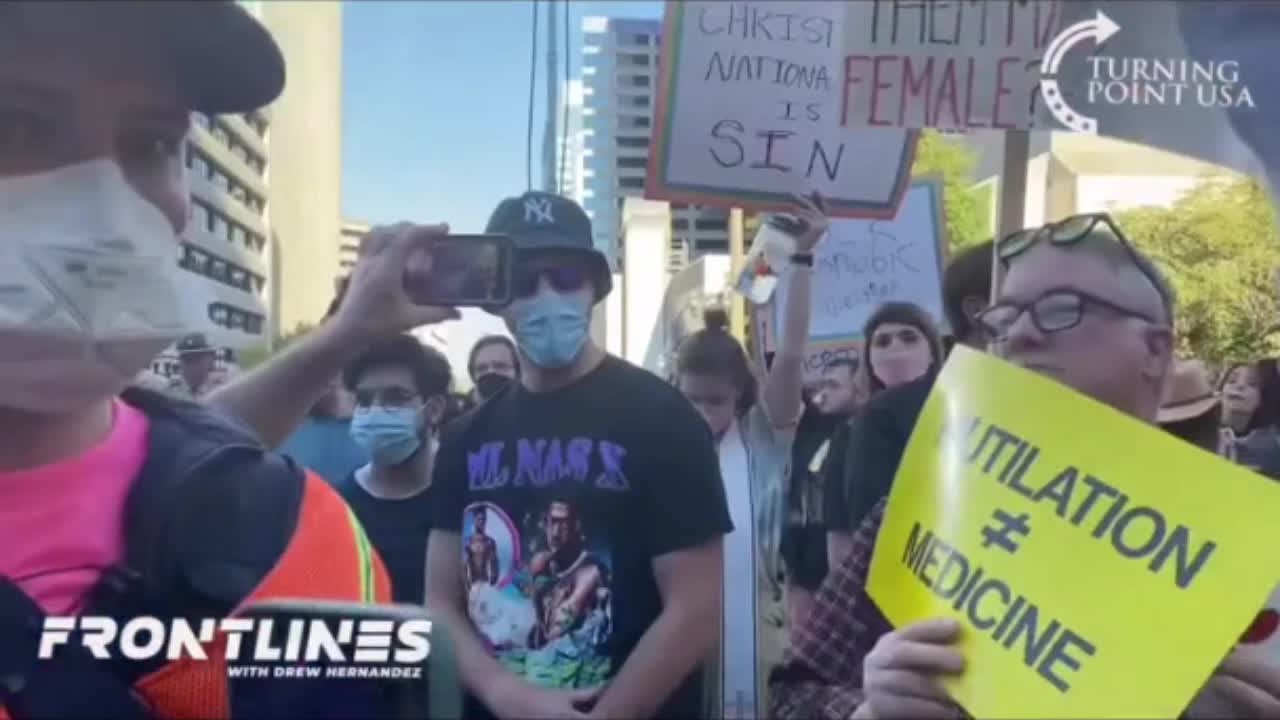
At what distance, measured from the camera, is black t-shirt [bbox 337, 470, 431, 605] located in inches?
69.9

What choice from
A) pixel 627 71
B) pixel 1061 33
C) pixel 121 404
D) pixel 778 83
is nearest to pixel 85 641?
pixel 121 404

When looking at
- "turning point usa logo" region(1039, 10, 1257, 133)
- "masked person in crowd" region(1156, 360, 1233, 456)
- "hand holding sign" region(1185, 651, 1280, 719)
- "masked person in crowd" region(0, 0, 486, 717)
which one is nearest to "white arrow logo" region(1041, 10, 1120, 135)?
"turning point usa logo" region(1039, 10, 1257, 133)

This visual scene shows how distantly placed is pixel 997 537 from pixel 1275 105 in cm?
65

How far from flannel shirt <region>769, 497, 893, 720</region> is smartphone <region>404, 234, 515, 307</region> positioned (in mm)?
573

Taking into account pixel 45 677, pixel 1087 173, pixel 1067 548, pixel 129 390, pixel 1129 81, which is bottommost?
pixel 45 677

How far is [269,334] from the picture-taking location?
5.84ft

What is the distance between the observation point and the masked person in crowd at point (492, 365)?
5.77 ft

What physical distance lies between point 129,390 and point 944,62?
109 cm

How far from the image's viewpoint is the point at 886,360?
1818 millimetres

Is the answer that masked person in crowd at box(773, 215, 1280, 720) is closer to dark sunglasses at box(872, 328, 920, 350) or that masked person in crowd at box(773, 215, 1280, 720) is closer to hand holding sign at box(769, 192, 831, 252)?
dark sunglasses at box(872, 328, 920, 350)

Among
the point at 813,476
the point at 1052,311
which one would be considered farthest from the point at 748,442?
the point at 1052,311

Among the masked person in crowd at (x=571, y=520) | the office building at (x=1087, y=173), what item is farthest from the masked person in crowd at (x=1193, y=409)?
the masked person in crowd at (x=571, y=520)

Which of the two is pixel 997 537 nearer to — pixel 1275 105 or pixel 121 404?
pixel 1275 105

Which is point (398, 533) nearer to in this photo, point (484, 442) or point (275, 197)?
point (484, 442)
